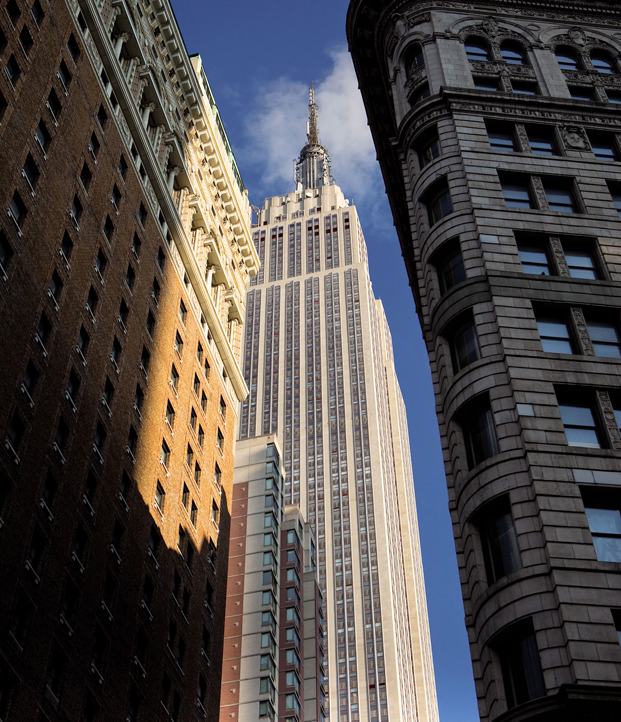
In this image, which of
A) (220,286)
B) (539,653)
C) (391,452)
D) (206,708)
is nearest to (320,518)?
(391,452)

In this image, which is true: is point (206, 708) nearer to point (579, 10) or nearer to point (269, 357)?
point (579, 10)

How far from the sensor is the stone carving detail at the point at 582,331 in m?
38.2

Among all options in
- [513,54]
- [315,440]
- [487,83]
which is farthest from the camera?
[315,440]

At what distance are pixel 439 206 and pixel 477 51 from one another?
15.5 metres

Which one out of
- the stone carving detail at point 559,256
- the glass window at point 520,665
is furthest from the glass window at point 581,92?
the glass window at point 520,665

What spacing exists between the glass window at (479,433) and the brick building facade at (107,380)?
62.8 ft

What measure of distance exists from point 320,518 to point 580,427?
134 m

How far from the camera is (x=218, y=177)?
84812mm

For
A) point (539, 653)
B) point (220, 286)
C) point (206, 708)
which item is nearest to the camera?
point (539, 653)

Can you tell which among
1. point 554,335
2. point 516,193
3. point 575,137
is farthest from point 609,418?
point 575,137

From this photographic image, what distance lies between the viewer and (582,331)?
38938mm

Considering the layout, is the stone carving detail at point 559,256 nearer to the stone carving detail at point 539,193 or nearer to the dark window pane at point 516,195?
the stone carving detail at point 539,193

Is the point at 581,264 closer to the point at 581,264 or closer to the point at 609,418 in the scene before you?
the point at 581,264

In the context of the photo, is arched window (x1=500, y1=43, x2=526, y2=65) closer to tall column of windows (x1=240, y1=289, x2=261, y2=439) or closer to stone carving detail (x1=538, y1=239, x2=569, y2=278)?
stone carving detail (x1=538, y1=239, x2=569, y2=278)
